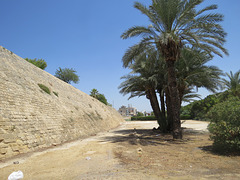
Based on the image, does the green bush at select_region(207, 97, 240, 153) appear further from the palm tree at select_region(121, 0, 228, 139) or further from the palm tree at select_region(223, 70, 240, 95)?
the palm tree at select_region(223, 70, 240, 95)

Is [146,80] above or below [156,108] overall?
above

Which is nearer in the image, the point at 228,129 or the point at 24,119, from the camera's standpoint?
the point at 228,129

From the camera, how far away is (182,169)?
415 centimetres

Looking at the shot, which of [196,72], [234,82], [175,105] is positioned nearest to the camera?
[175,105]

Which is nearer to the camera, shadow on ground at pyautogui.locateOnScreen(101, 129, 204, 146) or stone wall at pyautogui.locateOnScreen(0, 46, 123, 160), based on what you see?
stone wall at pyautogui.locateOnScreen(0, 46, 123, 160)

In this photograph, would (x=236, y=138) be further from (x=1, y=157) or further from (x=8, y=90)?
(x=8, y=90)

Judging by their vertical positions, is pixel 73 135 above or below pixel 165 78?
below

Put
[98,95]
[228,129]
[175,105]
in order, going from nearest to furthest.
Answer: [228,129]
[175,105]
[98,95]

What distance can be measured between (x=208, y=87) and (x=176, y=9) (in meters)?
8.89

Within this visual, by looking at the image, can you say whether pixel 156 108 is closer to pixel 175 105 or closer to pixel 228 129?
pixel 175 105

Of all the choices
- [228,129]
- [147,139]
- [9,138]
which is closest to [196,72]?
[147,139]

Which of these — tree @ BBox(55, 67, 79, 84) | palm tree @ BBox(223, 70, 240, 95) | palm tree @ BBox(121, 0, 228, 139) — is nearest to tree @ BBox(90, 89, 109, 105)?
tree @ BBox(55, 67, 79, 84)

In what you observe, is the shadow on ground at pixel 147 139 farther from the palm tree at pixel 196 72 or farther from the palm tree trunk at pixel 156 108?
the palm tree at pixel 196 72

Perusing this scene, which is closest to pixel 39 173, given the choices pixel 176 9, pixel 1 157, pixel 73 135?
pixel 1 157
